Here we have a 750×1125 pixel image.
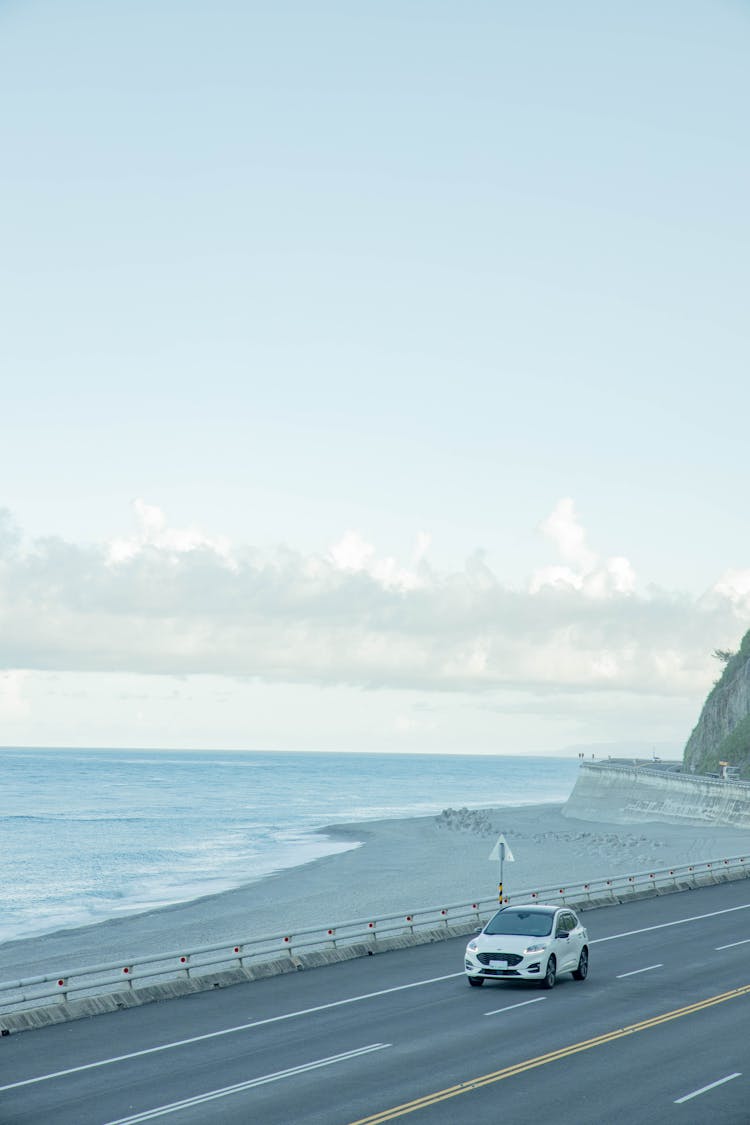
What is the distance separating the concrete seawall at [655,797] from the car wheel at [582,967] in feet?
198

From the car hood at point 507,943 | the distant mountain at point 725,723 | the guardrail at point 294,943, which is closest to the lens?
the guardrail at point 294,943

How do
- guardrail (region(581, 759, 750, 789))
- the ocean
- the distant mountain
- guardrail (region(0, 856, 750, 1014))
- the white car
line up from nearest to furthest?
guardrail (region(0, 856, 750, 1014)) < the white car < the ocean < guardrail (region(581, 759, 750, 789)) < the distant mountain

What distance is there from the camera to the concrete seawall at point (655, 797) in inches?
3465

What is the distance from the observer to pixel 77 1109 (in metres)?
17.1

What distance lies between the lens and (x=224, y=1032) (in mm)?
22688

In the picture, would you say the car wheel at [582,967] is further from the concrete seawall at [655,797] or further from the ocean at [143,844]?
the concrete seawall at [655,797]

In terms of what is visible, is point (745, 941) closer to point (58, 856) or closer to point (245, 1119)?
point (245, 1119)

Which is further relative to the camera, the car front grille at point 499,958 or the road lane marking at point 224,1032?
the car front grille at point 499,958

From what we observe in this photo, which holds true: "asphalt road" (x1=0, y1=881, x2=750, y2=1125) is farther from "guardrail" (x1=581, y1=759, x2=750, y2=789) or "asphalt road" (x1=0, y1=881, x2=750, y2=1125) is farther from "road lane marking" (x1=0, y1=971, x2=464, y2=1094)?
"guardrail" (x1=581, y1=759, x2=750, y2=789)

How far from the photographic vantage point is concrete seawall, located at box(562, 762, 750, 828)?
8800 cm

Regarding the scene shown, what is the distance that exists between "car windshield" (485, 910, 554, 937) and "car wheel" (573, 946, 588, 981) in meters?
1.32

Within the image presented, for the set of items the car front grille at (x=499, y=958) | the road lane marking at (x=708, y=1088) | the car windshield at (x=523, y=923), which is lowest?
the road lane marking at (x=708, y=1088)

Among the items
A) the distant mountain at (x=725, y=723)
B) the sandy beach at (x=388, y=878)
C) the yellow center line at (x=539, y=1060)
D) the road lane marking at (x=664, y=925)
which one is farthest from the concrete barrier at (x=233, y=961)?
the distant mountain at (x=725, y=723)

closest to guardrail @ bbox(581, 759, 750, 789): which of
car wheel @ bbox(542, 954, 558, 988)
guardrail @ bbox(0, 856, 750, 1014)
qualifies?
guardrail @ bbox(0, 856, 750, 1014)
